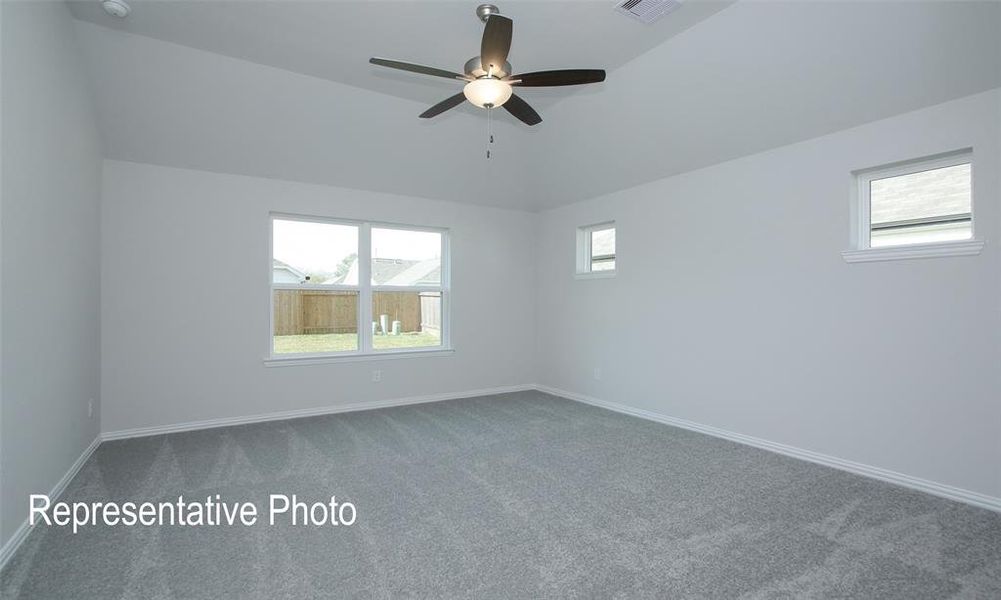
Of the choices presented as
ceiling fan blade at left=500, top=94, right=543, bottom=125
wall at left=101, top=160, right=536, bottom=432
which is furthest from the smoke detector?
ceiling fan blade at left=500, top=94, right=543, bottom=125

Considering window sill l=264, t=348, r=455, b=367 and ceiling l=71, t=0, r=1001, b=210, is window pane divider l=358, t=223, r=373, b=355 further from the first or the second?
ceiling l=71, t=0, r=1001, b=210

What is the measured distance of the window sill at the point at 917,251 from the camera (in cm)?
273

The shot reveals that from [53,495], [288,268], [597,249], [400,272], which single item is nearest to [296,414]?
[288,268]

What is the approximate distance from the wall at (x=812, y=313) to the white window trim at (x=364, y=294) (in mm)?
1911

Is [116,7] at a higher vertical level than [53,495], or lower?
higher

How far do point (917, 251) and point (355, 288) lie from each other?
486 centimetres

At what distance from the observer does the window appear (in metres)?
5.33

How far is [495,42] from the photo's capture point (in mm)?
2311

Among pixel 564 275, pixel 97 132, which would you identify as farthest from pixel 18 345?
pixel 564 275

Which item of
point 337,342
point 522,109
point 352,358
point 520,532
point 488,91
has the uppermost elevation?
point 522,109

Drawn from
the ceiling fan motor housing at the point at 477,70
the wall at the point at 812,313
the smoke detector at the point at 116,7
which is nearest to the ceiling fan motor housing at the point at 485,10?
the ceiling fan motor housing at the point at 477,70

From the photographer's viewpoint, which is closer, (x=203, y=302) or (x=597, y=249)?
(x=203, y=302)

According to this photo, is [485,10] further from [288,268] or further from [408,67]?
[288,268]

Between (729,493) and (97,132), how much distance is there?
17.6 ft
